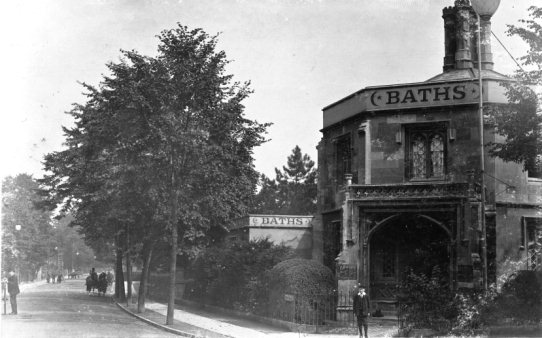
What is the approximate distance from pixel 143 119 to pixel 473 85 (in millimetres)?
13744

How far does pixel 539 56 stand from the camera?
772 inches

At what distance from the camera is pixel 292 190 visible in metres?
91.1

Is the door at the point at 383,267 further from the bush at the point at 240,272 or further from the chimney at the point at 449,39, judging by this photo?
the chimney at the point at 449,39

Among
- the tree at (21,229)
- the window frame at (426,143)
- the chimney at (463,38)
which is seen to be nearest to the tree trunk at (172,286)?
the window frame at (426,143)

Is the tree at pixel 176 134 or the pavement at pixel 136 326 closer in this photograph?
the pavement at pixel 136 326

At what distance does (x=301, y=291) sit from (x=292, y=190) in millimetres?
67120

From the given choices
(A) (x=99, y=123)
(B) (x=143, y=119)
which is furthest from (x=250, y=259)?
(A) (x=99, y=123)

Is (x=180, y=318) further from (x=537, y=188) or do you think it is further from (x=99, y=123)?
(x=537, y=188)

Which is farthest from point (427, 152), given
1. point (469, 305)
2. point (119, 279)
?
point (119, 279)

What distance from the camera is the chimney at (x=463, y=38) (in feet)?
112

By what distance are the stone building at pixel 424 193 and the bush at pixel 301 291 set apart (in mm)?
609

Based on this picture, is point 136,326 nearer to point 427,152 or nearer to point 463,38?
point 427,152

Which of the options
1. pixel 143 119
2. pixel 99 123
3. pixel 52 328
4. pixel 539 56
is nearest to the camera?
pixel 539 56

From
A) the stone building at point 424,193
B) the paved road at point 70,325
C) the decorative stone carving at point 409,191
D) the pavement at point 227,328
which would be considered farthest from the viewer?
the stone building at point 424,193
